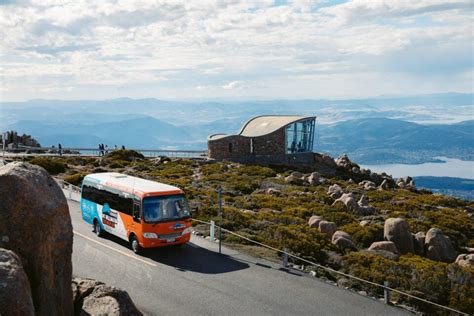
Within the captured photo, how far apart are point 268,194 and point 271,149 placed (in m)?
21.6

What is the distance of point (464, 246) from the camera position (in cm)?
3050

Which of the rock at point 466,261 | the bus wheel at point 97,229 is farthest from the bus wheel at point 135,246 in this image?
the rock at point 466,261

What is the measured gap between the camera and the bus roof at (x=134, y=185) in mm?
20500

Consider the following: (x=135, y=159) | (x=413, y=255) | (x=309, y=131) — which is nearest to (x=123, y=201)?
(x=413, y=255)

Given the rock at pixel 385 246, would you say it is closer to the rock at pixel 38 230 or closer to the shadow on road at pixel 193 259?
the shadow on road at pixel 193 259

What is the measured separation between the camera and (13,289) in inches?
341

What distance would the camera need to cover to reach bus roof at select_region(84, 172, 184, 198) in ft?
67.3

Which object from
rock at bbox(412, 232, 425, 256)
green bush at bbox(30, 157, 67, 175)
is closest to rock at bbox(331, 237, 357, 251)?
rock at bbox(412, 232, 425, 256)

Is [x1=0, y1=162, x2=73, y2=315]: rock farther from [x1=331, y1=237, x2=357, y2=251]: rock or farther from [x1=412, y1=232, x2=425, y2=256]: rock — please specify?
[x1=412, y1=232, x2=425, y2=256]: rock

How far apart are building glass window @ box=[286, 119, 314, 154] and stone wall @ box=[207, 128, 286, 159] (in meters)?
1.66

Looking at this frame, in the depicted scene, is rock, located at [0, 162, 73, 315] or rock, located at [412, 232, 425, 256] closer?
rock, located at [0, 162, 73, 315]

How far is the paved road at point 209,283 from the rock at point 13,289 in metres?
6.46

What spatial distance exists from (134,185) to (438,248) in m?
15.9

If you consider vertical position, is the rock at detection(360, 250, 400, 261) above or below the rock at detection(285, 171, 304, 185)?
below
